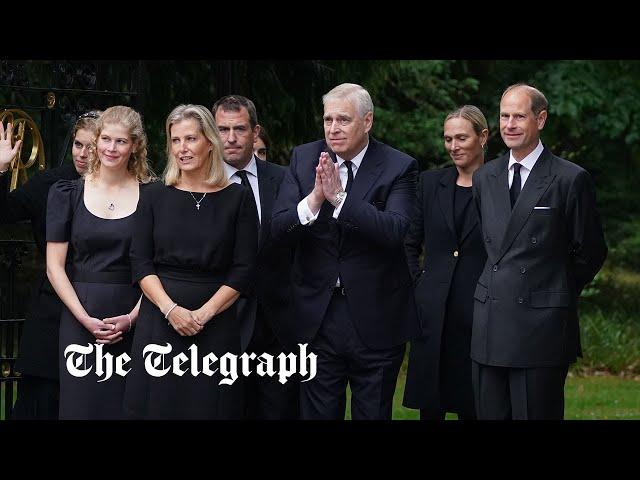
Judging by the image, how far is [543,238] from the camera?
650cm

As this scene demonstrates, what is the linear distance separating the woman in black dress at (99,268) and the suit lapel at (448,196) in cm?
192

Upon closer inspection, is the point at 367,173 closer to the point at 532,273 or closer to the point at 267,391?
the point at 532,273

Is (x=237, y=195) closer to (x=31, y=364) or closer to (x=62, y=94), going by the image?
(x=31, y=364)

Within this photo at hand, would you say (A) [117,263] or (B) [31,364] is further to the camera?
(B) [31,364]

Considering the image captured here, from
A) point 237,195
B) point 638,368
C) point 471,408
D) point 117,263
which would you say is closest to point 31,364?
point 117,263

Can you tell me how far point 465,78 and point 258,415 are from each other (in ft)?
35.9

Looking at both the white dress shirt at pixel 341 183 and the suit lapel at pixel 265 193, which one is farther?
the suit lapel at pixel 265 193

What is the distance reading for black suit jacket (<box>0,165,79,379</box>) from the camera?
7.16m

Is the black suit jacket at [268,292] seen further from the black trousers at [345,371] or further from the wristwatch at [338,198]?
the wristwatch at [338,198]

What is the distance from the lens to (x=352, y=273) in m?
6.49

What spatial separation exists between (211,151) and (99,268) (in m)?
0.90

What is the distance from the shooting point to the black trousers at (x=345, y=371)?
651 cm

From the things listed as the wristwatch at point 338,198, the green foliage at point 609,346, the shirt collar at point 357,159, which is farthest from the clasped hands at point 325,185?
the green foliage at point 609,346

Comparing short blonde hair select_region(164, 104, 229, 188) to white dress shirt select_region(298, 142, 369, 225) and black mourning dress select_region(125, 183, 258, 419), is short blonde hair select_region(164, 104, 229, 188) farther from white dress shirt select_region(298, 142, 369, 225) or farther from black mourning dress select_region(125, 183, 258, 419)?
white dress shirt select_region(298, 142, 369, 225)
